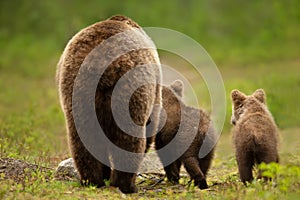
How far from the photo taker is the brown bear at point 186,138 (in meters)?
7.75

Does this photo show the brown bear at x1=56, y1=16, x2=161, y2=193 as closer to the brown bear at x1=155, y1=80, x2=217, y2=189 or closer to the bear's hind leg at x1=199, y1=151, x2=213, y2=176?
the brown bear at x1=155, y1=80, x2=217, y2=189

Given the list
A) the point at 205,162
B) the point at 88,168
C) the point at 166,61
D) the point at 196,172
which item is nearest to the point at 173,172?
the point at 205,162

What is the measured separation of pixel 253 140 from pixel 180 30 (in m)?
17.6

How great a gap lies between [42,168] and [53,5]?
18.5m

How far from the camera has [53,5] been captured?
83.4 ft

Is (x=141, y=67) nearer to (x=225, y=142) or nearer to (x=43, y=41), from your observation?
(x=225, y=142)

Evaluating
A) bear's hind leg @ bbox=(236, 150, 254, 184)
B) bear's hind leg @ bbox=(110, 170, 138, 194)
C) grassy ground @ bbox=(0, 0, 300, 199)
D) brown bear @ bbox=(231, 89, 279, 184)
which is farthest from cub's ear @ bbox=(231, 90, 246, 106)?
bear's hind leg @ bbox=(110, 170, 138, 194)

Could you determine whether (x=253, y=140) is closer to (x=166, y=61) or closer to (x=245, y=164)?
(x=245, y=164)

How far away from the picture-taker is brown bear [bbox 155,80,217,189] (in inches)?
305

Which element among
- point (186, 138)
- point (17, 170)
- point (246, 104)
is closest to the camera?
point (17, 170)

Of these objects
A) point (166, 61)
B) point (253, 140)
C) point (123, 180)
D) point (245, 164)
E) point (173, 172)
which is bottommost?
point (123, 180)

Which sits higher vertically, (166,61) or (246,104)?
(166,61)

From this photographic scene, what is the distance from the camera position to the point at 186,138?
778cm

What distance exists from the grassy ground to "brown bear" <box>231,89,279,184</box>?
18.7 inches
